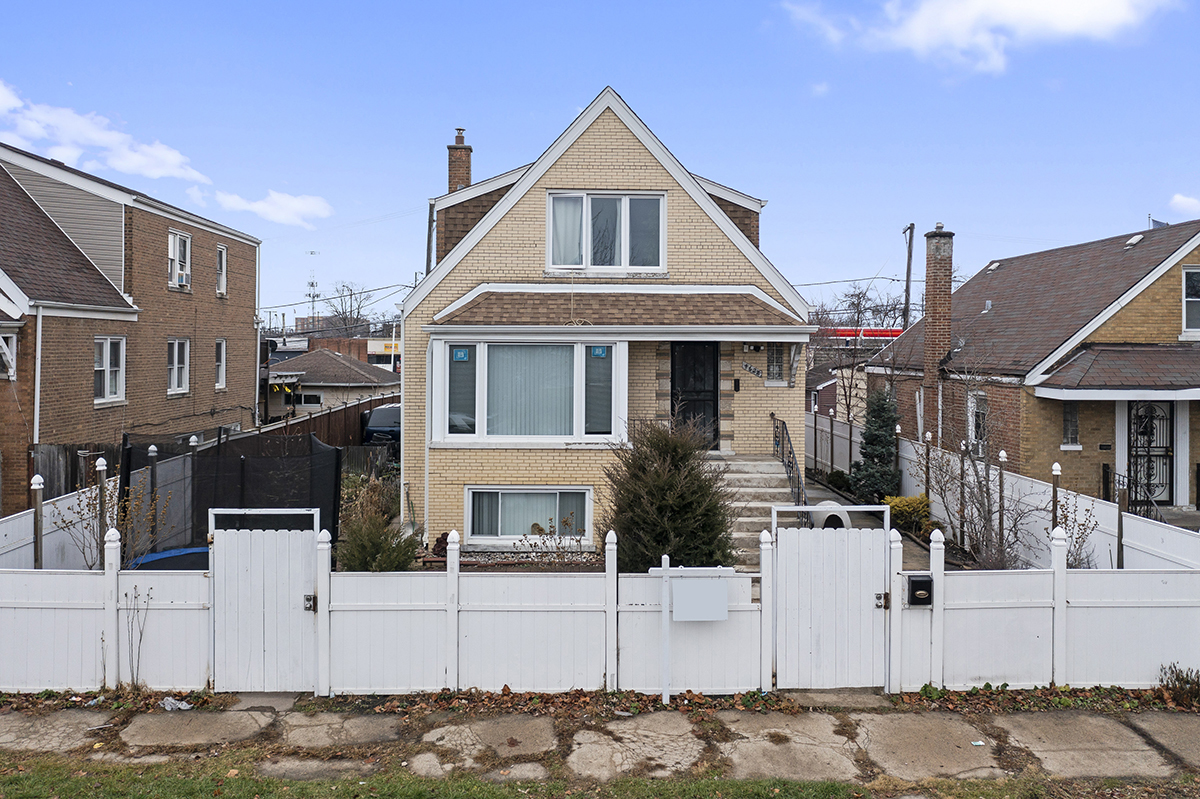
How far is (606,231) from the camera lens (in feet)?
46.9

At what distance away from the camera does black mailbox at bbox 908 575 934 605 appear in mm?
7590

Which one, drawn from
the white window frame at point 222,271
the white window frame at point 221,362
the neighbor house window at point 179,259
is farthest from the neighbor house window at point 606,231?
the white window frame at point 221,362

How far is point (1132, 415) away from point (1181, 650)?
9.79 meters

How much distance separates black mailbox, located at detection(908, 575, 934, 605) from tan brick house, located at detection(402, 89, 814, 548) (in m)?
6.37

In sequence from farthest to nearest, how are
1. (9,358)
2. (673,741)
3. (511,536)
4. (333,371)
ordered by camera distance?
(333,371) < (9,358) < (511,536) < (673,741)

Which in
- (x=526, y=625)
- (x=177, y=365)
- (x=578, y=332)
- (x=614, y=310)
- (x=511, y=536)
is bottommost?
(x=511, y=536)

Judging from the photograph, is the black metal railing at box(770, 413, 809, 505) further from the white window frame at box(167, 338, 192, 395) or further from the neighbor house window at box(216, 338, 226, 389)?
the neighbor house window at box(216, 338, 226, 389)

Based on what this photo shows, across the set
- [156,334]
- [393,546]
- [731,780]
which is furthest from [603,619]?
[156,334]

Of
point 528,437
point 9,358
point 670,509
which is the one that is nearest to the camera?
point 670,509

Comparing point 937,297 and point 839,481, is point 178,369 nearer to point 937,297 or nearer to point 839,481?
point 839,481

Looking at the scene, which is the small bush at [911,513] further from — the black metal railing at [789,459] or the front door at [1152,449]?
the front door at [1152,449]

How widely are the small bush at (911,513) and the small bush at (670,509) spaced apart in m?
7.99

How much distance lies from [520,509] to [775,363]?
5319mm

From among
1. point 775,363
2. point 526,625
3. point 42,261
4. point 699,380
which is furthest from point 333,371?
point 526,625
